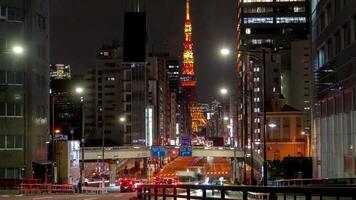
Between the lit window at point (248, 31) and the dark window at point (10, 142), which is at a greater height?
A: the lit window at point (248, 31)

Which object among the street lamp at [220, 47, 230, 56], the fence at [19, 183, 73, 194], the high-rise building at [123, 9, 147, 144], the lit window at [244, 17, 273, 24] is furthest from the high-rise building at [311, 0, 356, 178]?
the lit window at [244, 17, 273, 24]

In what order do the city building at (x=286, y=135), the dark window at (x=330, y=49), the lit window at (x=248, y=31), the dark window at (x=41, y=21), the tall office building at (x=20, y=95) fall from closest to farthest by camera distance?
the dark window at (x=330, y=49) < the tall office building at (x=20, y=95) < the dark window at (x=41, y=21) < the city building at (x=286, y=135) < the lit window at (x=248, y=31)

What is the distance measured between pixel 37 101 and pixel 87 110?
355ft

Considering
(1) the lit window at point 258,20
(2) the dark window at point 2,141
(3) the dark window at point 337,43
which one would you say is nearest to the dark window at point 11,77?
(2) the dark window at point 2,141

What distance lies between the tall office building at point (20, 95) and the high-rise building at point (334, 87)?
92.6ft

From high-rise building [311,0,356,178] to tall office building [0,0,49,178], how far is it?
1111 inches

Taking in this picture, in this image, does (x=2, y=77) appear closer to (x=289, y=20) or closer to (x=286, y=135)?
(x=286, y=135)

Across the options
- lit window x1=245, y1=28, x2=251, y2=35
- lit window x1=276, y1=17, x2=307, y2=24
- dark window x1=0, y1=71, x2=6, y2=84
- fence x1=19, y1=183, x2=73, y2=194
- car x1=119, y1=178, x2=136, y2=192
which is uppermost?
lit window x1=276, y1=17, x2=307, y2=24

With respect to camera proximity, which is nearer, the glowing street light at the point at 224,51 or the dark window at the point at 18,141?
the glowing street light at the point at 224,51

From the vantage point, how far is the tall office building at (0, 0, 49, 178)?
2480 inches

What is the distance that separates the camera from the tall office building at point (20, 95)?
63000 millimetres

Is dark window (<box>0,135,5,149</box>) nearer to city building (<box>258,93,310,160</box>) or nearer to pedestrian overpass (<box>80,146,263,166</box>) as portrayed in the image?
pedestrian overpass (<box>80,146,263,166</box>)

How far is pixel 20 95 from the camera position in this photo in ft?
211

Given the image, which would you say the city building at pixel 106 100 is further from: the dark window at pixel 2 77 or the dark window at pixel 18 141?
the dark window at pixel 2 77
